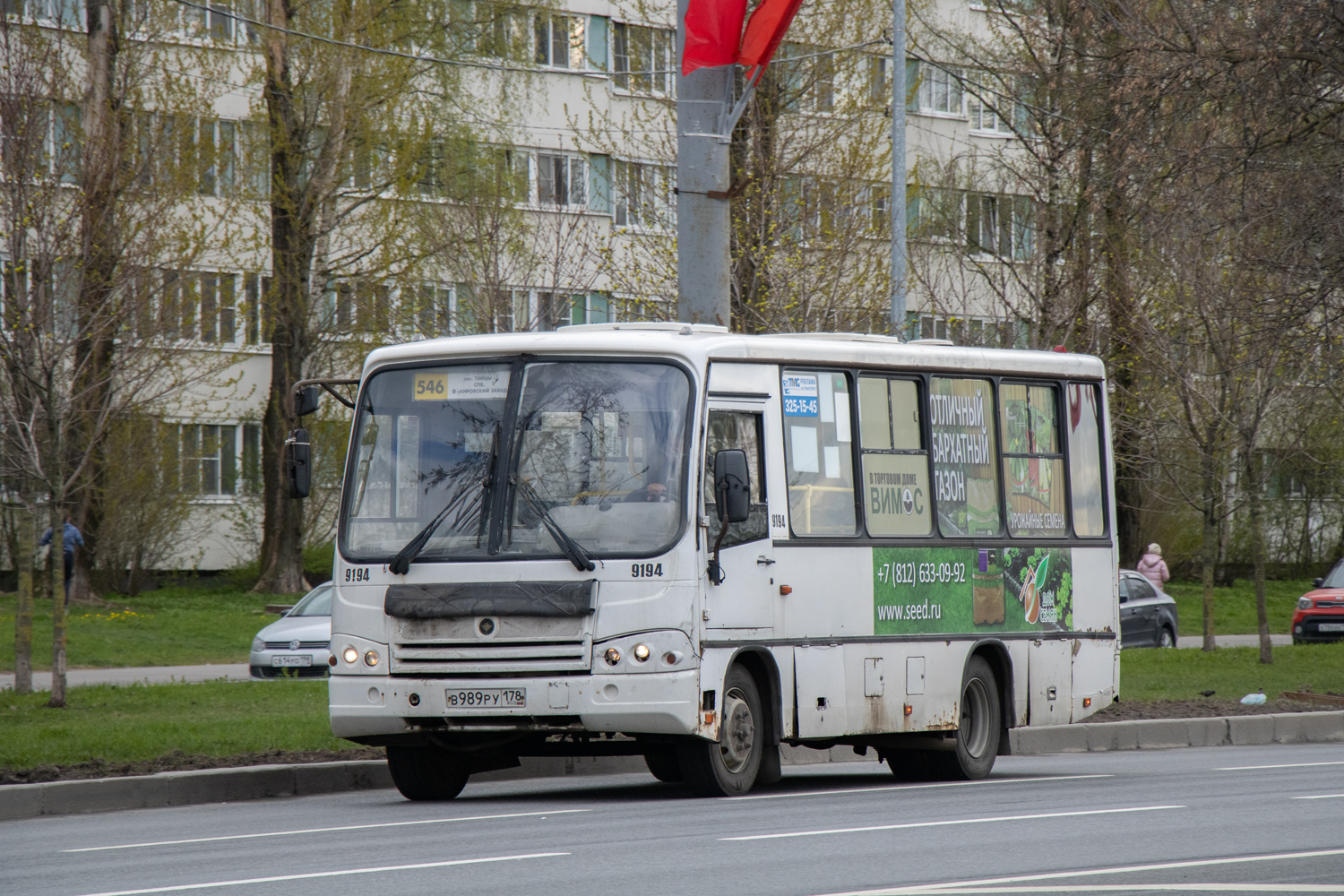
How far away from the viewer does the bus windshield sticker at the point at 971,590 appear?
45.8 ft

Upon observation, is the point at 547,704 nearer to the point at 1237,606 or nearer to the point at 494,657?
the point at 494,657

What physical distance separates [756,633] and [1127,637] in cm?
2020

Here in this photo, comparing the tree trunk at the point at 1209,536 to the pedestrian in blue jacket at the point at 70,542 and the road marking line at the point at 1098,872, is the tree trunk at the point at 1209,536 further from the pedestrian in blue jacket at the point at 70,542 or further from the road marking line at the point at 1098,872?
the road marking line at the point at 1098,872

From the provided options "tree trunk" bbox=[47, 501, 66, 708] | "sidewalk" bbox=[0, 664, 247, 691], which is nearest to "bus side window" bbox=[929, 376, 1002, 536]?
"tree trunk" bbox=[47, 501, 66, 708]

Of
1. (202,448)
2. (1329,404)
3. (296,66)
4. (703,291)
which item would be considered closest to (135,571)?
(202,448)

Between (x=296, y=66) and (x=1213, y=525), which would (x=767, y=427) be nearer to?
(x=1213, y=525)

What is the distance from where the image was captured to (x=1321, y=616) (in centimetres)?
3209

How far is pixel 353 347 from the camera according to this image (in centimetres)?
3738

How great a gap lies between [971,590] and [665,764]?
113 inches

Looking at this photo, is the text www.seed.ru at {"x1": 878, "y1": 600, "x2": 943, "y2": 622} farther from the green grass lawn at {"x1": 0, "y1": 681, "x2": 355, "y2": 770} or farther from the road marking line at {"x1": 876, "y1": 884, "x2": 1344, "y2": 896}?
the road marking line at {"x1": 876, "y1": 884, "x2": 1344, "y2": 896}

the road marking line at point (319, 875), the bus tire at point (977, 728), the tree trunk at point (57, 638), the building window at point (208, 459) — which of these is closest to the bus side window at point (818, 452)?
the bus tire at point (977, 728)

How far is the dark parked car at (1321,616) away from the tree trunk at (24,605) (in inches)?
807

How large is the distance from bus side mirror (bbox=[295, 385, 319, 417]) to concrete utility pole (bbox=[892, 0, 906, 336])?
40.1 ft

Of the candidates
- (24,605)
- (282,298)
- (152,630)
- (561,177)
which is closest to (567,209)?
(561,177)
